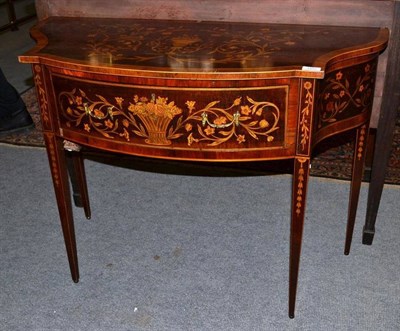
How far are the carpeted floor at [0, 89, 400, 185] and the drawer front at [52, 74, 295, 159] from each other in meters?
1.14

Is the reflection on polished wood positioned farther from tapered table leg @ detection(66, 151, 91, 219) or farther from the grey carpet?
tapered table leg @ detection(66, 151, 91, 219)

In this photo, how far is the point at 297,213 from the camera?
157 centimetres

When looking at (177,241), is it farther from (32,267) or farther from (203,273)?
(32,267)

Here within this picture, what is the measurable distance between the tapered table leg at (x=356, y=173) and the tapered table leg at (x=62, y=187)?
913 millimetres

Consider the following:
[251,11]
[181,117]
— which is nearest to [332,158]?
[251,11]

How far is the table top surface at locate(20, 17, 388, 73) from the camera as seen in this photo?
55.0 inches

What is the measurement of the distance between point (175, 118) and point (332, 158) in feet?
4.67

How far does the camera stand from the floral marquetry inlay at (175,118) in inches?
54.8

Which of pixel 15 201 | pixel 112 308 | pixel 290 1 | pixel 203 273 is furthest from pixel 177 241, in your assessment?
pixel 290 1

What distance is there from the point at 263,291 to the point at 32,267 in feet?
2.60

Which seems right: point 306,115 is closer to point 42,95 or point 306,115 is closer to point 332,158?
point 42,95

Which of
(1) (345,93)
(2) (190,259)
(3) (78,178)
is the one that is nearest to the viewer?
(1) (345,93)

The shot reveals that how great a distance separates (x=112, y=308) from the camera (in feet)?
5.89

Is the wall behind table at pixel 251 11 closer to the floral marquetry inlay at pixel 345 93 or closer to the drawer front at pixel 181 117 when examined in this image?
→ the floral marquetry inlay at pixel 345 93
